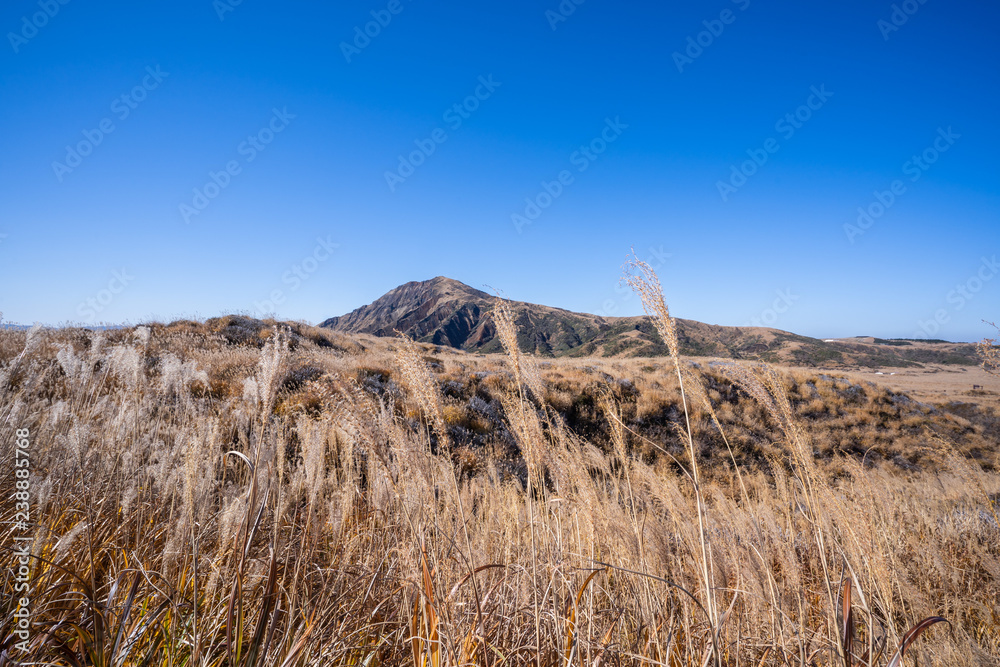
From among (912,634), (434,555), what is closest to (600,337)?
(434,555)

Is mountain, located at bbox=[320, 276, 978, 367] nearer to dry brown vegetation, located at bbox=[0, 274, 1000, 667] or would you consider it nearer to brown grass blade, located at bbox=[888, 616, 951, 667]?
dry brown vegetation, located at bbox=[0, 274, 1000, 667]

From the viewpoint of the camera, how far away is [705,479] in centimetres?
1153

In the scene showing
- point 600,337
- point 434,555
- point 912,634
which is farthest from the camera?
point 600,337

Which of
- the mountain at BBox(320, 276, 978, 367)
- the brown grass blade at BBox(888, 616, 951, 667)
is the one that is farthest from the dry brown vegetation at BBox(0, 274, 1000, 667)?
the mountain at BBox(320, 276, 978, 367)

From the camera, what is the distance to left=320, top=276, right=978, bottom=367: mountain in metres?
52.2

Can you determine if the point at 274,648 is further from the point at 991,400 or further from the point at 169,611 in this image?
the point at 991,400

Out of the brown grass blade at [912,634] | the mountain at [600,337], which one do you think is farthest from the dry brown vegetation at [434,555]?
the mountain at [600,337]

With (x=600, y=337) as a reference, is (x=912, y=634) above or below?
below

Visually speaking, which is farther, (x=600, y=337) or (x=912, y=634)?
(x=600, y=337)

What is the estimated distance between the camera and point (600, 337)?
257 ft

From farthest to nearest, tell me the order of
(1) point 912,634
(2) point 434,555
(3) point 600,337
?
(3) point 600,337 → (2) point 434,555 → (1) point 912,634

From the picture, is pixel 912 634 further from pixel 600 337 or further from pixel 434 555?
pixel 600 337

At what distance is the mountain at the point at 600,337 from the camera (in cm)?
5219

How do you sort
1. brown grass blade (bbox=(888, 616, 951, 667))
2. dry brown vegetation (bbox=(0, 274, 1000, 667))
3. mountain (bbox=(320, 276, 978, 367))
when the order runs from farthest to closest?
mountain (bbox=(320, 276, 978, 367)) → dry brown vegetation (bbox=(0, 274, 1000, 667)) → brown grass blade (bbox=(888, 616, 951, 667))
